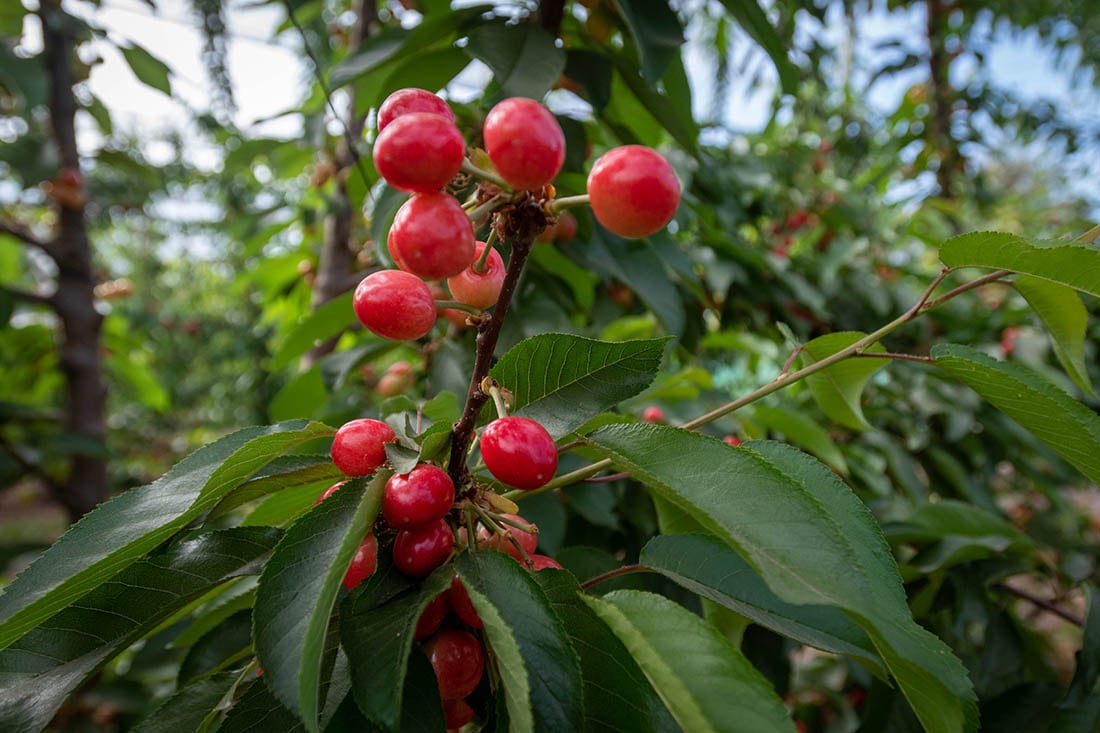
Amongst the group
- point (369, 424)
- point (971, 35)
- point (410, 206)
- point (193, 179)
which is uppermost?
point (971, 35)

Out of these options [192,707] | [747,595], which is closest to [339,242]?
[192,707]

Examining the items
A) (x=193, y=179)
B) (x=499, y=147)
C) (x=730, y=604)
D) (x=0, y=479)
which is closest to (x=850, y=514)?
(x=730, y=604)

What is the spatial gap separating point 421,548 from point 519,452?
0.09 metres

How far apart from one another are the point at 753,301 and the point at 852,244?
0.34 m

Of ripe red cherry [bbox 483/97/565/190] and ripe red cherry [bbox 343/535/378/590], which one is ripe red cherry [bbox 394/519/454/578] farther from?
ripe red cherry [bbox 483/97/565/190]

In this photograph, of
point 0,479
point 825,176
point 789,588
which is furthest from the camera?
point 825,176

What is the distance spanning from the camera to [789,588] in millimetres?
317

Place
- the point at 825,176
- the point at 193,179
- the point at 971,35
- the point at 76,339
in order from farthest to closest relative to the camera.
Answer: the point at 193,179, the point at 971,35, the point at 825,176, the point at 76,339

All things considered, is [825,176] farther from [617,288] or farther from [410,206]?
[410,206]

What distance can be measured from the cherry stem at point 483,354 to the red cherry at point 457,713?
14cm

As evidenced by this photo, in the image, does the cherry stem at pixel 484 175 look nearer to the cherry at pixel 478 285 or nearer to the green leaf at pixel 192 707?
the cherry at pixel 478 285

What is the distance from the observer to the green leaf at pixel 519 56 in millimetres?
700

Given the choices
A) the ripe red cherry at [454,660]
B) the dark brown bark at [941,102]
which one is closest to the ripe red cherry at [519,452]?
the ripe red cherry at [454,660]

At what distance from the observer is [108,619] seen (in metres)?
0.43
